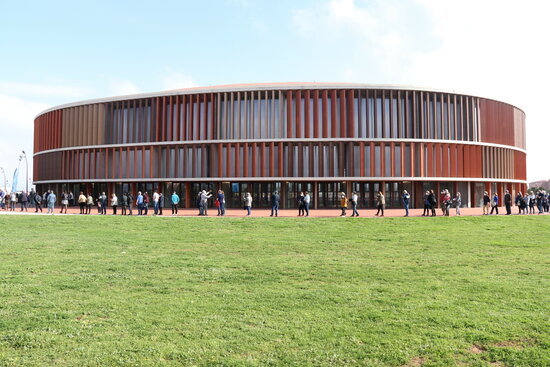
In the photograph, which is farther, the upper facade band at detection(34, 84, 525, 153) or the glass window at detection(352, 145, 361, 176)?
the upper facade band at detection(34, 84, 525, 153)

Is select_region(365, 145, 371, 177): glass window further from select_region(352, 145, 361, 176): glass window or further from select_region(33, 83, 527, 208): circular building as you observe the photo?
→ select_region(352, 145, 361, 176): glass window

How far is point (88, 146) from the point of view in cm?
4666

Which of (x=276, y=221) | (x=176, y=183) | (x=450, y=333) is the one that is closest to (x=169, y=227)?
(x=276, y=221)

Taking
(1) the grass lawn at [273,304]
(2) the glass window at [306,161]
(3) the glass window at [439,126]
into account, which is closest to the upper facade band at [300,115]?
(3) the glass window at [439,126]

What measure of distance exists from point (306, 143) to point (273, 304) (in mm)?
34268

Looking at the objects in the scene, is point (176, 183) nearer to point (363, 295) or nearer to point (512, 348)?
point (363, 295)

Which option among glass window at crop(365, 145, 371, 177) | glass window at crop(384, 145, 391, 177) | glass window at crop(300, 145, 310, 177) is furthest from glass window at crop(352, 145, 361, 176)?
glass window at crop(300, 145, 310, 177)

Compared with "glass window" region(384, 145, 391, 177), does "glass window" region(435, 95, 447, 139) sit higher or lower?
higher

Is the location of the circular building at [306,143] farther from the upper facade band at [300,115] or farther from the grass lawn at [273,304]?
the grass lawn at [273,304]

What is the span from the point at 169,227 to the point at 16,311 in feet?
44.8

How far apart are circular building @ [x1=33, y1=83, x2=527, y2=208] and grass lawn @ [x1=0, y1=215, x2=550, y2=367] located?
2622cm

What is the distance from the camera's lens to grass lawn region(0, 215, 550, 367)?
16.3ft

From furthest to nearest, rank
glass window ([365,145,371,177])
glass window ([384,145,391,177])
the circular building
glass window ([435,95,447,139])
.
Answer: glass window ([435,95,447,139]) < the circular building < glass window ([384,145,391,177]) < glass window ([365,145,371,177])

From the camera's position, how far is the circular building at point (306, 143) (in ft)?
132
